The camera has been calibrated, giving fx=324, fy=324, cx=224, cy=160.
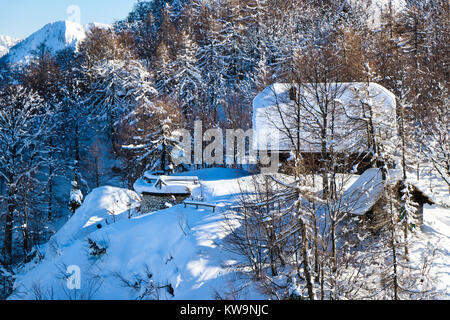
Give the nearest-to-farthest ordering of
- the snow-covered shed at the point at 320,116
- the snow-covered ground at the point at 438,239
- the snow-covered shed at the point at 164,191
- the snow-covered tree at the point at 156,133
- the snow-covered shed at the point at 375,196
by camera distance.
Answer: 1. the snow-covered ground at the point at 438,239
2. the snow-covered shed at the point at 375,196
3. the snow-covered shed at the point at 320,116
4. the snow-covered shed at the point at 164,191
5. the snow-covered tree at the point at 156,133

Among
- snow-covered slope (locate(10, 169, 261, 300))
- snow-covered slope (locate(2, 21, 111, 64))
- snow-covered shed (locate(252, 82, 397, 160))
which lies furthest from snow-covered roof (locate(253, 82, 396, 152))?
snow-covered slope (locate(2, 21, 111, 64))

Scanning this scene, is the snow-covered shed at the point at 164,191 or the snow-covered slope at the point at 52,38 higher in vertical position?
the snow-covered slope at the point at 52,38

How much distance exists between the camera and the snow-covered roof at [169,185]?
62.1 ft

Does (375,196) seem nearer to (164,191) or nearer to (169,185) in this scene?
(169,185)

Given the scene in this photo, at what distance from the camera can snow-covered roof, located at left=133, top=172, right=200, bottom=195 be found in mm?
18922

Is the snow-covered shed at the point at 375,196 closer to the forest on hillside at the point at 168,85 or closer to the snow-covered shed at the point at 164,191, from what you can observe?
the forest on hillside at the point at 168,85

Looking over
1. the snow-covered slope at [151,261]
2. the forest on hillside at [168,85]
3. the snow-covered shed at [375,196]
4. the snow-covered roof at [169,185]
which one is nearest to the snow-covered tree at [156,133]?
the forest on hillside at [168,85]

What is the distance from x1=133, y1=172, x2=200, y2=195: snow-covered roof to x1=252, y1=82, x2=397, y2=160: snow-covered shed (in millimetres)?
4731

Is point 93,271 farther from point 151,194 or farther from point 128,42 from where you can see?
point 128,42

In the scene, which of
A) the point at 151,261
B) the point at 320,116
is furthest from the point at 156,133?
the point at 151,261

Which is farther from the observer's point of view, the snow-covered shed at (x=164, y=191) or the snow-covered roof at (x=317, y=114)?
the snow-covered shed at (x=164, y=191)

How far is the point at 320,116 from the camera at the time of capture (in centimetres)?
1638

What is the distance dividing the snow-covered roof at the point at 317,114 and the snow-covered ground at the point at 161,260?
456cm

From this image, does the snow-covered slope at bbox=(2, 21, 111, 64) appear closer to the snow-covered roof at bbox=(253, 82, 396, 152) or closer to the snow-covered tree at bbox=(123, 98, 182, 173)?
the snow-covered tree at bbox=(123, 98, 182, 173)
